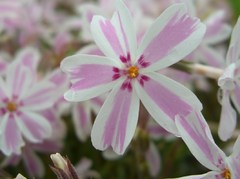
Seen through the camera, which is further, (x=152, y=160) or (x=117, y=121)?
(x=152, y=160)

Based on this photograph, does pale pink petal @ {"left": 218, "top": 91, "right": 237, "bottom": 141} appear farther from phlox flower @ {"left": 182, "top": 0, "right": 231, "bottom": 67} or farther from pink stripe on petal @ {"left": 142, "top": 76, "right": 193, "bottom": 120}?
phlox flower @ {"left": 182, "top": 0, "right": 231, "bottom": 67}

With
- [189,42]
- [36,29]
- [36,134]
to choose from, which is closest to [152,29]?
[189,42]

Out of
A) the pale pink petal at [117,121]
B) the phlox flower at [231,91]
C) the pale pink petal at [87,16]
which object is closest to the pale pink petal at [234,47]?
the phlox flower at [231,91]

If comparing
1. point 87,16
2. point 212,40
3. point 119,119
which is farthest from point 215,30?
point 119,119

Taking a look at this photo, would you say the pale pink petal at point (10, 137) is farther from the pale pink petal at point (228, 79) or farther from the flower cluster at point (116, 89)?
the pale pink petal at point (228, 79)

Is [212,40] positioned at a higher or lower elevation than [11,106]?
higher

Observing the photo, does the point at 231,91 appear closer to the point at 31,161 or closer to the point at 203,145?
the point at 203,145
